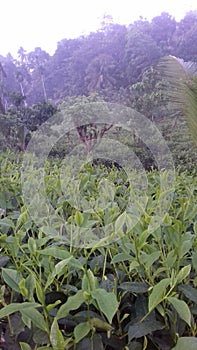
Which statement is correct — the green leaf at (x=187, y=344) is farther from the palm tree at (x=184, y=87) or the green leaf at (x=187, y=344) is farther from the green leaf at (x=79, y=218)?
the palm tree at (x=184, y=87)

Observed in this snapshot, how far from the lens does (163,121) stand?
1208 centimetres

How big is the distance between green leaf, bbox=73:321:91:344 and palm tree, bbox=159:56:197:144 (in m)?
2.74

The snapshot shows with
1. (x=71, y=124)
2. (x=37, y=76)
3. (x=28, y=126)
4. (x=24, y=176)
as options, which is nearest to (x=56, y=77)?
(x=37, y=76)

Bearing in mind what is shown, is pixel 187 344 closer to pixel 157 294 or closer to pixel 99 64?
pixel 157 294

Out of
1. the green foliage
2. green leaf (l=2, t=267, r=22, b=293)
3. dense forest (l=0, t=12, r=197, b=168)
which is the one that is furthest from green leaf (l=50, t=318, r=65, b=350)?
dense forest (l=0, t=12, r=197, b=168)

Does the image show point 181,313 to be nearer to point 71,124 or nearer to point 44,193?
point 44,193

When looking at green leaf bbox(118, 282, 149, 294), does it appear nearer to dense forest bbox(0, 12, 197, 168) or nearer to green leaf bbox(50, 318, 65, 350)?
green leaf bbox(50, 318, 65, 350)

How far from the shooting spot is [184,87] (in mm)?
2957

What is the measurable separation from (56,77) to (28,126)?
35.8ft

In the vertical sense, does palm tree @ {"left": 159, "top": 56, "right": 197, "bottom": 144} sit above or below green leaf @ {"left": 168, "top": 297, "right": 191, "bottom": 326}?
above

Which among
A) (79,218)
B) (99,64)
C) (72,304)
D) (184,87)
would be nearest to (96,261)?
(79,218)

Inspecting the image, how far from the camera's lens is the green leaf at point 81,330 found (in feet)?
Answer: 1.34

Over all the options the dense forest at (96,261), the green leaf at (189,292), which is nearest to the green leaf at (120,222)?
the dense forest at (96,261)

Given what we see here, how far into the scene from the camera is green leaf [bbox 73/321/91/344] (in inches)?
16.0
